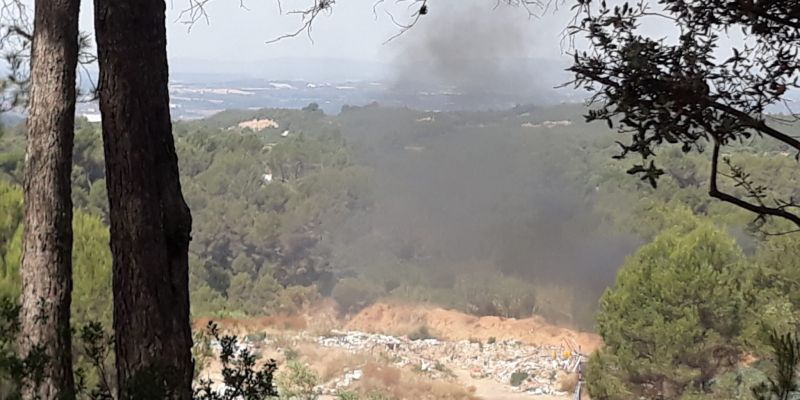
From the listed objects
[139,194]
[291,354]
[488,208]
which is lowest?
[291,354]

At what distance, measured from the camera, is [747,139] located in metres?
1.11

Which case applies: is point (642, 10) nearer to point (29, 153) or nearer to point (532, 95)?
point (29, 153)

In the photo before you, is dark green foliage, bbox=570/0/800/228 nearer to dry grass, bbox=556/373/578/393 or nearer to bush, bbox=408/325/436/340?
dry grass, bbox=556/373/578/393

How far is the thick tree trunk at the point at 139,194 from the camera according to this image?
1.34 m

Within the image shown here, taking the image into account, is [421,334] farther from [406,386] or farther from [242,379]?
[242,379]

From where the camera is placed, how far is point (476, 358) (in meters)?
10.6

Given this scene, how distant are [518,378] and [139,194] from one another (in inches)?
351

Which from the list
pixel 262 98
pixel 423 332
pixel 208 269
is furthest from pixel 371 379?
pixel 262 98

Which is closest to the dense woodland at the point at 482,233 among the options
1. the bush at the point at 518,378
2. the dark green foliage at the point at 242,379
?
the bush at the point at 518,378

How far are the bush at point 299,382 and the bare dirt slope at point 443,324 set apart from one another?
3341mm

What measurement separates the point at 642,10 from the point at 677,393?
6451mm

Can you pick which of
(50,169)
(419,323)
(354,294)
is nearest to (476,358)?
(419,323)

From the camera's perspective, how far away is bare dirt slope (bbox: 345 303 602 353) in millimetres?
10945

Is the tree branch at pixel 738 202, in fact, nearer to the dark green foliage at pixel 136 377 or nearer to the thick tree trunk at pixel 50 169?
the dark green foliage at pixel 136 377
